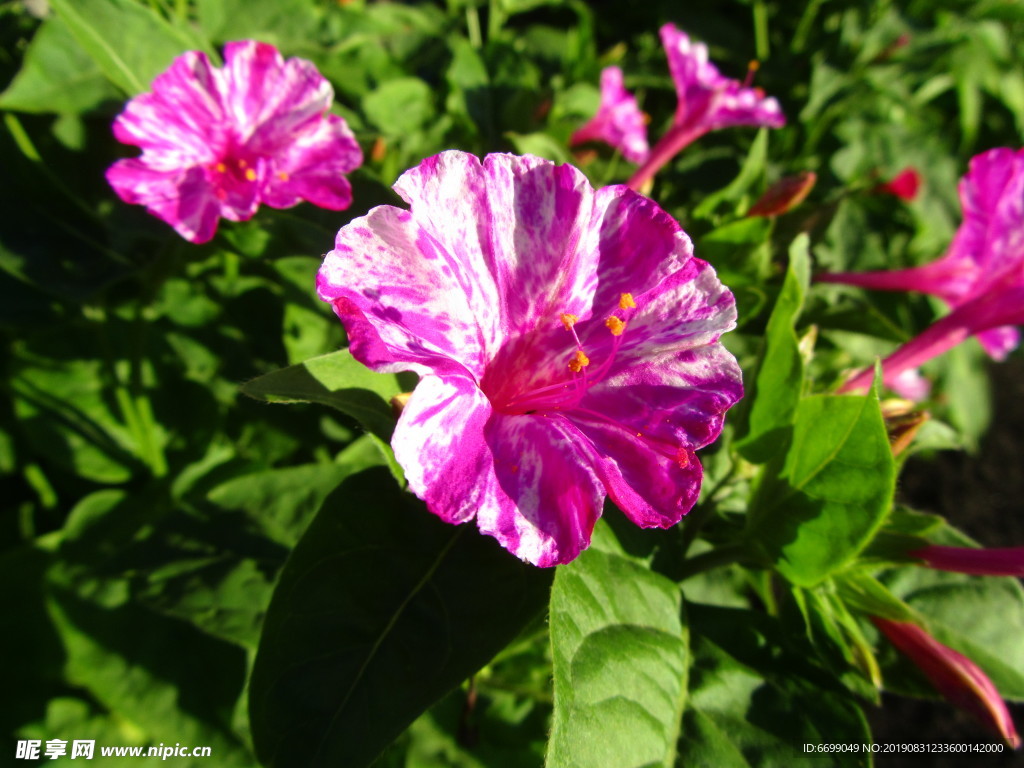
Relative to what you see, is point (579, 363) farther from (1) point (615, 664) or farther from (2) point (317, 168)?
(2) point (317, 168)

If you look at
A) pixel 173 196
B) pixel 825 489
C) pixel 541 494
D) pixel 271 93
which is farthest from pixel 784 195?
pixel 173 196

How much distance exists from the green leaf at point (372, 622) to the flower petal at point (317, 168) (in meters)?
0.47

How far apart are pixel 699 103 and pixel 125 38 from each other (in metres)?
1.21

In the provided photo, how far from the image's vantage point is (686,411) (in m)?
0.98

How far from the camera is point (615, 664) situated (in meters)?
1.00

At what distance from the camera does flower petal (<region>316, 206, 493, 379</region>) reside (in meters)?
0.86

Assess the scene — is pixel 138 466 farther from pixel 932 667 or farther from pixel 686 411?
pixel 932 667

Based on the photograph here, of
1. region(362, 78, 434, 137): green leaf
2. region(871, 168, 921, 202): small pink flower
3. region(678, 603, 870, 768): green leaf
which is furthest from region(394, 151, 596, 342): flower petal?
region(871, 168, 921, 202): small pink flower

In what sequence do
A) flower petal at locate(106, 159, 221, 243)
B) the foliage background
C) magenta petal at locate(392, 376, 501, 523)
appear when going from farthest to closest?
1. the foliage background
2. flower petal at locate(106, 159, 221, 243)
3. magenta petal at locate(392, 376, 501, 523)

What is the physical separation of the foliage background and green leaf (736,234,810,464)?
99 millimetres

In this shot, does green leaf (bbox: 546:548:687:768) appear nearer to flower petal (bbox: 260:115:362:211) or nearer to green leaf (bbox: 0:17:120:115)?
flower petal (bbox: 260:115:362:211)

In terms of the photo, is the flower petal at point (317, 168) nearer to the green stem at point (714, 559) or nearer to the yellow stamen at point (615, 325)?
the yellow stamen at point (615, 325)

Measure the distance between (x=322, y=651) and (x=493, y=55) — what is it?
164 cm

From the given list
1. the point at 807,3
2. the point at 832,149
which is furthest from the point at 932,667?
the point at 807,3
